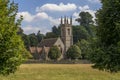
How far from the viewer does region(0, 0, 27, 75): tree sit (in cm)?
1884

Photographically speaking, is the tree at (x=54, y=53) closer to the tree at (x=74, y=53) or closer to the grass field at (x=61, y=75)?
the tree at (x=74, y=53)

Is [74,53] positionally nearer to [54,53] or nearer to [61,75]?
[54,53]

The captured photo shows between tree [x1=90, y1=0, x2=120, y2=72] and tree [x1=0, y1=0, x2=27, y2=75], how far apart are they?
4.59 m

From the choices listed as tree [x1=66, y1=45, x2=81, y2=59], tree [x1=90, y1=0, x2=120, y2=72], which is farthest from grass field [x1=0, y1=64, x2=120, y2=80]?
tree [x1=66, y1=45, x2=81, y2=59]

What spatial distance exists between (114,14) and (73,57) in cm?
14064

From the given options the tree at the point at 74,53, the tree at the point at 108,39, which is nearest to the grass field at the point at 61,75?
the tree at the point at 108,39

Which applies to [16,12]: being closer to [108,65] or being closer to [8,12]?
[8,12]

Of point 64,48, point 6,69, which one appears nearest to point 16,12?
point 6,69

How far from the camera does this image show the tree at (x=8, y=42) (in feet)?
61.8

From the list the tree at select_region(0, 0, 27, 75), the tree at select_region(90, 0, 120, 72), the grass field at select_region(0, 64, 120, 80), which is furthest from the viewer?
the grass field at select_region(0, 64, 120, 80)

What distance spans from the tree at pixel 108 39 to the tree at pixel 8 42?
4.59 metres

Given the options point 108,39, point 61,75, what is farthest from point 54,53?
point 108,39

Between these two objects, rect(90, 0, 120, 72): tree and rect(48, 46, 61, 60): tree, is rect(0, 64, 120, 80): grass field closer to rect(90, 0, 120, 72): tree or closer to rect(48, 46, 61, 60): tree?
rect(90, 0, 120, 72): tree

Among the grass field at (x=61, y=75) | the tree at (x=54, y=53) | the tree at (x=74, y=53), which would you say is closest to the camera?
the grass field at (x=61, y=75)
